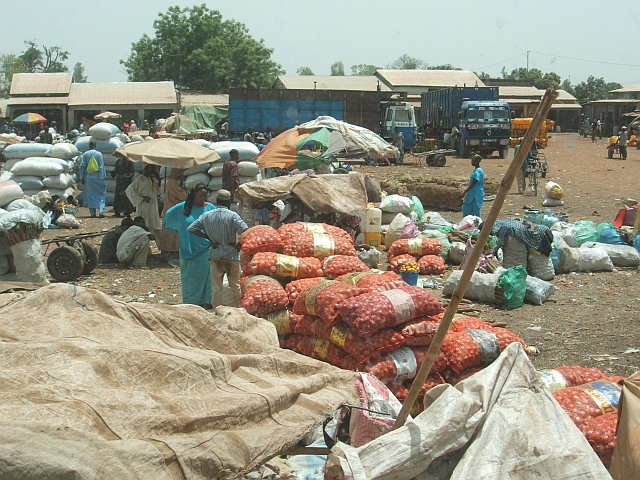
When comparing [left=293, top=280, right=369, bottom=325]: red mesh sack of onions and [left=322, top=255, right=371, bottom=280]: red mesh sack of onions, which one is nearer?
[left=293, top=280, right=369, bottom=325]: red mesh sack of onions

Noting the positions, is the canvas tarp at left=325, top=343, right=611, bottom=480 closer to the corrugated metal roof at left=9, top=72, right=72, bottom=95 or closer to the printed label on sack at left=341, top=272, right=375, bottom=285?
the printed label on sack at left=341, top=272, right=375, bottom=285

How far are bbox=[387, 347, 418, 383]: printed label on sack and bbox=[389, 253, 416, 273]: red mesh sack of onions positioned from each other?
528 centimetres

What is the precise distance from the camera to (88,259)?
982 centimetres

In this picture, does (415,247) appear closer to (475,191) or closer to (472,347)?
(475,191)

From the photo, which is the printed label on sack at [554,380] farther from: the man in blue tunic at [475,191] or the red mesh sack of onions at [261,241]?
the man in blue tunic at [475,191]

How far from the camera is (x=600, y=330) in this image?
7199 mm

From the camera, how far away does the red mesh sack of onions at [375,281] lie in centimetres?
470

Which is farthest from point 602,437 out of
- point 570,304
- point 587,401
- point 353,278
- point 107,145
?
point 107,145

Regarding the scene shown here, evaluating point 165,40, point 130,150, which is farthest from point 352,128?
point 165,40

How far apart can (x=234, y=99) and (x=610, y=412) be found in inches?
1082

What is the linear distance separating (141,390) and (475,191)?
10.5m

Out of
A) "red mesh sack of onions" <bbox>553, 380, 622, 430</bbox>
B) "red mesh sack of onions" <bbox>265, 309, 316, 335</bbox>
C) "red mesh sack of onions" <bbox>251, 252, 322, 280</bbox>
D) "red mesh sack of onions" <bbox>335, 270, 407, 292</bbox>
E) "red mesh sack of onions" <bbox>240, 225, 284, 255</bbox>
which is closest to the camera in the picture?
"red mesh sack of onions" <bbox>553, 380, 622, 430</bbox>

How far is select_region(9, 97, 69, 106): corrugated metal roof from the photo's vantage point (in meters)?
38.5

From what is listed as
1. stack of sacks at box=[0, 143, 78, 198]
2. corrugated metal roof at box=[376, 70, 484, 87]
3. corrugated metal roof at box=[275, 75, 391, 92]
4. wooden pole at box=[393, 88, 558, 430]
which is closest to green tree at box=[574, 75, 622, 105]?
corrugated metal roof at box=[376, 70, 484, 87]
